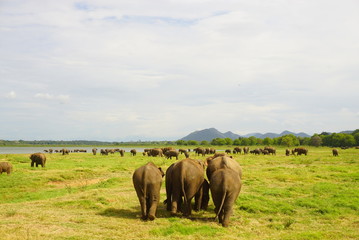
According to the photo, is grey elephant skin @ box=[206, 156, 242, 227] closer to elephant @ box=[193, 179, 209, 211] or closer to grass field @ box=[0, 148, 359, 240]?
grass field @ box=[0, 148, 359, 240]

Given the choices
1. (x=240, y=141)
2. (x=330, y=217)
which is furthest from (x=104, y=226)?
(x=240, y=141)

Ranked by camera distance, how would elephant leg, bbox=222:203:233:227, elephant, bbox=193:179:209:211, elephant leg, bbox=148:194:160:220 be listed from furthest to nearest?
elephant, bbox=193:179:209:211
elephant leg, bbox=148:194:160:220
elephant leg, bbox=222:203:233:227

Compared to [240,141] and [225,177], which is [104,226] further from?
[240,141]

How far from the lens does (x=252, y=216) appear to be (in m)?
11.9

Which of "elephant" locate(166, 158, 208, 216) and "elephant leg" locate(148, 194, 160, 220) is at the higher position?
"elephant" locate(166, 158, 208, 216)

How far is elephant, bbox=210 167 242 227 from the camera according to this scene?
34.0ft

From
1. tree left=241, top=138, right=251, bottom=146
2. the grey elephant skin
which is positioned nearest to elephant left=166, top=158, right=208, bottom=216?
the grey elephant skin

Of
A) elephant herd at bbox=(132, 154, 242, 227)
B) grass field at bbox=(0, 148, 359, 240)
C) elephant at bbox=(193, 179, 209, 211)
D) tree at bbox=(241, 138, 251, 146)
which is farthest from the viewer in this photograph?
tree at bbox=(241, 138, 251, 146)

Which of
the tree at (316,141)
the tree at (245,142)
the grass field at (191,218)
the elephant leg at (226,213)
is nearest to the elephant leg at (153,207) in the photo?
the grass field at (191,218)

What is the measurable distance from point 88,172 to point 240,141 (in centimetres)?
13670

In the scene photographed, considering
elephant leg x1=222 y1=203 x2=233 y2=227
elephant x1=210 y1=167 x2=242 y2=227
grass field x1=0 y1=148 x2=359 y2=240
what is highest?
elephant x1=210 y1=167 x2=242 y2=227

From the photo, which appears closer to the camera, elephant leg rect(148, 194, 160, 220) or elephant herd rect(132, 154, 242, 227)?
elephant herd rect(132, 154, 242, 227)

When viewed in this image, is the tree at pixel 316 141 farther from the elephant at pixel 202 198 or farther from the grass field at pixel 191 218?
the elephant at pixel 202 198

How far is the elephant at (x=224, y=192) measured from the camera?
10367 millimetres
